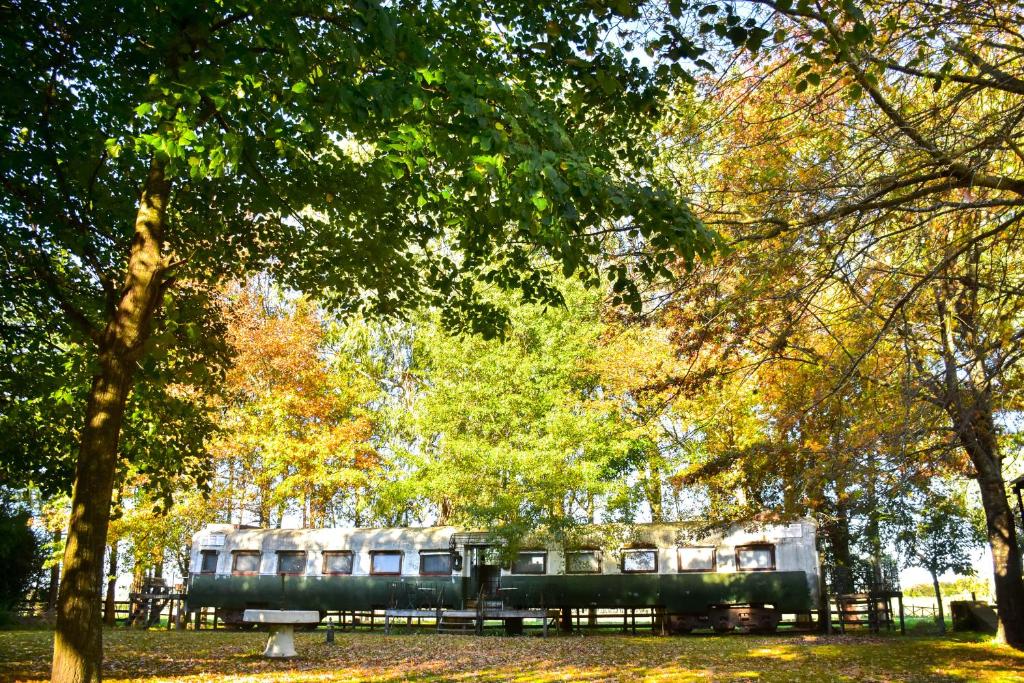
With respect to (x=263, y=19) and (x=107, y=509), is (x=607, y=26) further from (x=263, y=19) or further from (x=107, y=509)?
(x=107, y=509)

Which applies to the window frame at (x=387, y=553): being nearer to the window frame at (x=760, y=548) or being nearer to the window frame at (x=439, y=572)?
the window frame at (x=439, y=572)

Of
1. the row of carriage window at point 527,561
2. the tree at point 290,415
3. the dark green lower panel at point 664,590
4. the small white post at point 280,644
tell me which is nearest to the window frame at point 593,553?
the row of carriage window at point 527,561

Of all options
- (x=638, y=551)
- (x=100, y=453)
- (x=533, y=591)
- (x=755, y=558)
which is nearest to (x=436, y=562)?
(x=533, y=591)

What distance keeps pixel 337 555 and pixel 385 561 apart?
1.51 meters

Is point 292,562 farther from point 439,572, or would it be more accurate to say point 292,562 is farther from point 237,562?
point 439,572

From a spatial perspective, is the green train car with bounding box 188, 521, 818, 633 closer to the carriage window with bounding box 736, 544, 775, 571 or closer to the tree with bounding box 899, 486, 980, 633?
the carriage window with bounding box 736, 544, 775, 571

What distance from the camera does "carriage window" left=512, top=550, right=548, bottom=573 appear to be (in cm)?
→ 2050

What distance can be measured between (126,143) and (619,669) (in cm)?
858

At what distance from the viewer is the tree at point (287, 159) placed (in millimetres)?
5754

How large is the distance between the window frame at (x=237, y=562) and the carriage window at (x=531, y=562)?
24.5 feet

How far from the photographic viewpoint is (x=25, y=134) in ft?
28.6

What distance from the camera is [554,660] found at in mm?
12172

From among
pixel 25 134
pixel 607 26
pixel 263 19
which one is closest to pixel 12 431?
pixel 25 134

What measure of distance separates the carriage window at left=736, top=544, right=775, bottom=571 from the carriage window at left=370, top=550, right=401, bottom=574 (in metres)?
8.85
